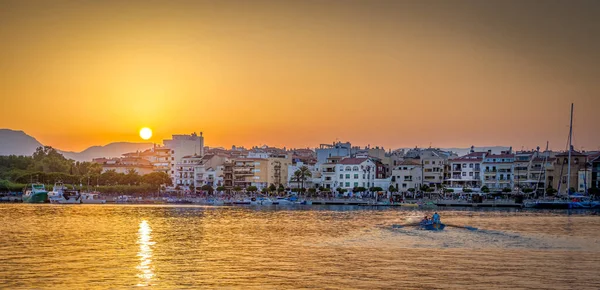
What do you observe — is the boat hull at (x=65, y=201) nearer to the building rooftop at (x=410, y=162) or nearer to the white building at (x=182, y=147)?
the white building at (x=182, y=147)

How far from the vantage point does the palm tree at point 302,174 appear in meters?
111

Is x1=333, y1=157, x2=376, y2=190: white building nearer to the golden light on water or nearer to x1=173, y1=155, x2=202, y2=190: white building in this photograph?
x1=173, y1=155, x2=202, y2=190: white building

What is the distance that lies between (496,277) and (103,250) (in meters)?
19.7

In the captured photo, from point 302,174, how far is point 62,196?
35.7 metres

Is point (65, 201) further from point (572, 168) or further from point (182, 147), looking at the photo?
point (572, 168)

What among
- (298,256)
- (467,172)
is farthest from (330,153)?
(298,256)

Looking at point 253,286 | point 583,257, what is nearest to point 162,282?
point 253,286

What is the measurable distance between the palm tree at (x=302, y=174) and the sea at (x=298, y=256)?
5654 centimetres

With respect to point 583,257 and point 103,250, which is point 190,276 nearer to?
point 103,250

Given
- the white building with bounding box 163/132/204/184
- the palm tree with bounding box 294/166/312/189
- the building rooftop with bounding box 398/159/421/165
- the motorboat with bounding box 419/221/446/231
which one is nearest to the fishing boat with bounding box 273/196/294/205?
the palm tree with bounding box 294/166/312/189

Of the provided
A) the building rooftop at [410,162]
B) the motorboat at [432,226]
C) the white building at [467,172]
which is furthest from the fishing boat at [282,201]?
the motorboat at [432,226]

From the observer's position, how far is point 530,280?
88.3 feet

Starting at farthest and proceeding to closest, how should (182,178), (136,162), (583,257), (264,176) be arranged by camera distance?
(136,162)
(182,178)
(264,176)
(583,257)

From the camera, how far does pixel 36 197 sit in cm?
10088
